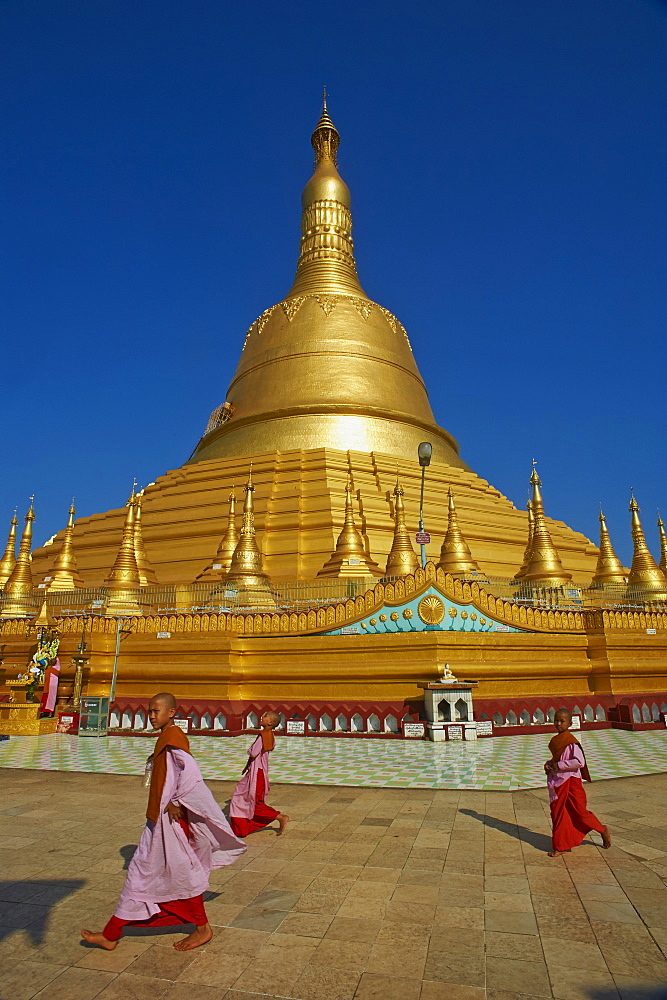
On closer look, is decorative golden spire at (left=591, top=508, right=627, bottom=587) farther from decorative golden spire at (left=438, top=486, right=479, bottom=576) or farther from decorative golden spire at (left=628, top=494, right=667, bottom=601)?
decorative golden spire at (left=438, top=486, right=479, bottom=576)

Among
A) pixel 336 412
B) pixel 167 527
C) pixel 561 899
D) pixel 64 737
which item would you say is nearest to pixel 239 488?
pixel 167 527

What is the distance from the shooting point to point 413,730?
1151 centimetres

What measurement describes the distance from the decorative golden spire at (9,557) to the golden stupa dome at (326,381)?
7.85 meters

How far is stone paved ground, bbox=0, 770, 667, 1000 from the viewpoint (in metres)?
2.97

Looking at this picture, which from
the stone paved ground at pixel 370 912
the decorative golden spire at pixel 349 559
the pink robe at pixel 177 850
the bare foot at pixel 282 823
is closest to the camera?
the stone paved ground at pixel 370 912

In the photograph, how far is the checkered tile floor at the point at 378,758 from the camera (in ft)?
26.4

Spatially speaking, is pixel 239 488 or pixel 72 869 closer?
pixel 72 869

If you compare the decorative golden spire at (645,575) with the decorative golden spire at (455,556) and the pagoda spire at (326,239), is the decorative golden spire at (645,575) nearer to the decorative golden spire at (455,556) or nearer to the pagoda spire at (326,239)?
the decorative golden spire at (455,556)

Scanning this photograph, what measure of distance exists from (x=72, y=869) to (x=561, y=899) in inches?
135

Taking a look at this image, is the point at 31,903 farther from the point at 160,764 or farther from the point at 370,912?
the point at 370,912

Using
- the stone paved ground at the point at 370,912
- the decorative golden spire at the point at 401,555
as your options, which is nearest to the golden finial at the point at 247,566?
the decorative golden spire at the point at 401,555

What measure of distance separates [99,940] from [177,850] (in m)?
0.54

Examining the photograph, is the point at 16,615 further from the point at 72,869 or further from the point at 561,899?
the point at 561,899

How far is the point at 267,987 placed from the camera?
294 centimetres
